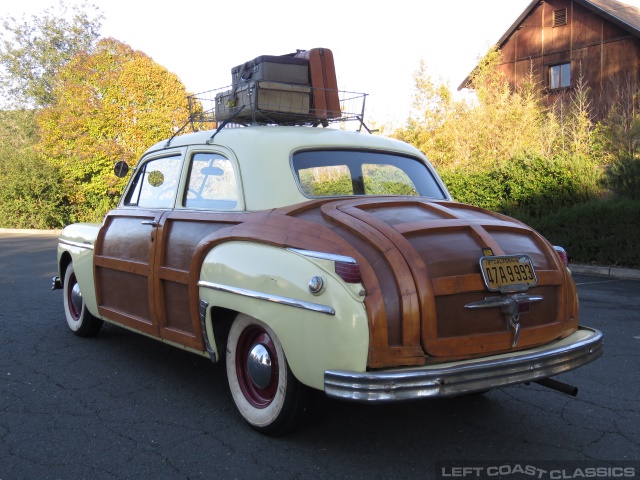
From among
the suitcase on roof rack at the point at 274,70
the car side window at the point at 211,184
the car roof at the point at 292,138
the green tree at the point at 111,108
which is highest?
the green tree at the point at 111,108

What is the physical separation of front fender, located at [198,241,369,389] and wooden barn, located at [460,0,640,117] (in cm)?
2426

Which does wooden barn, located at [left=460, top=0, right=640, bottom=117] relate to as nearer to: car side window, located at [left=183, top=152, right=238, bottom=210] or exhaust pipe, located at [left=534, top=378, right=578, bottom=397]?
car side window, located at [left=183, top=152, right=238, bottom=210]

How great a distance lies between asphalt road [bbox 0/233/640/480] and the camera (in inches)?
129

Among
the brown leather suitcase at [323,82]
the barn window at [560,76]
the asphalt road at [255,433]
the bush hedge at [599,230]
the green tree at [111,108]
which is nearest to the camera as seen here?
the asphalt road at [255,433]

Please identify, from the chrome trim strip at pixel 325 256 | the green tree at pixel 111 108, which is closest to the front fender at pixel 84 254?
the chrome trim strip at pixel 325 256

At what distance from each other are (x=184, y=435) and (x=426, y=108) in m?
19.2

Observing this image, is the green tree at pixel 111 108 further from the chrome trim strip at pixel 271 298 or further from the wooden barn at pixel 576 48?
the chrome trim strip at pixel 271 298

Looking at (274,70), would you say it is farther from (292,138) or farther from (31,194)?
(31,194)

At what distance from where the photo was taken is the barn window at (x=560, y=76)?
29.9 m

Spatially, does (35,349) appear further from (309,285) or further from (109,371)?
(309,285)

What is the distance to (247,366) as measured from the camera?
12.5ft

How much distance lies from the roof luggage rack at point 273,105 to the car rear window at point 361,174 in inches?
29.2

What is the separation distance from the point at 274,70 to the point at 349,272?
2451 millimetres

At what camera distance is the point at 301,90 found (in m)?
5.10
